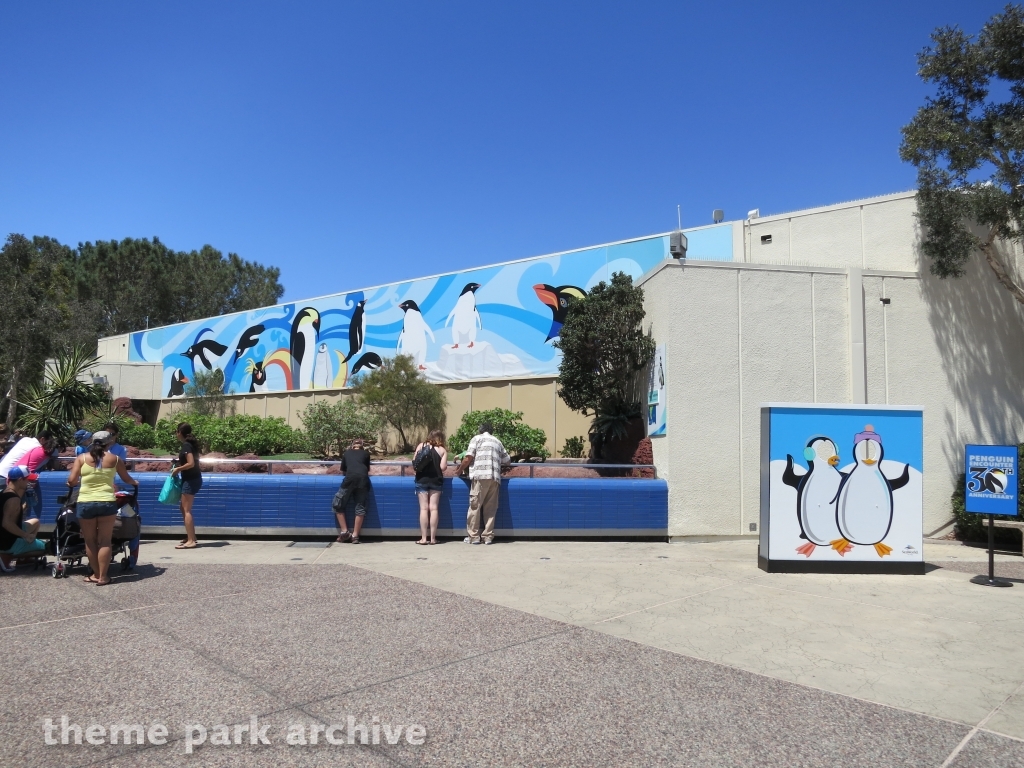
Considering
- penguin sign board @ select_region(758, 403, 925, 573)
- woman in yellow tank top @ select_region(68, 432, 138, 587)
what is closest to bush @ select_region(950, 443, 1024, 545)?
penguin sign board @ select_region(758, 403, 925, 573)

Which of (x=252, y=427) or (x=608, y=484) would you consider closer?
(x=608, y=484)

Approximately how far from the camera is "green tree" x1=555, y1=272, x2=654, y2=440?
552 inches

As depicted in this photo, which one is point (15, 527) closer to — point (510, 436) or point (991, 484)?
point (991, 484)

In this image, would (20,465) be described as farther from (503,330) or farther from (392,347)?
(392,347)

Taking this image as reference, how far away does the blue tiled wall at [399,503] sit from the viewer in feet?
35.3

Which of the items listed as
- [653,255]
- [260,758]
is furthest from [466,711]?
[653,255]

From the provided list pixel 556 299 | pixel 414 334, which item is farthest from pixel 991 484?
pixel 414 334

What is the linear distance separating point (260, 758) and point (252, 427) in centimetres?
2390

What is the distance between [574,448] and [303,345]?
16.1 metres

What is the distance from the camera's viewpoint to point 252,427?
26.2m

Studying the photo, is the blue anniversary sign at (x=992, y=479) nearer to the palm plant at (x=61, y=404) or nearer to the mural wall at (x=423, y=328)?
the mural wall at (x=423, y=328)

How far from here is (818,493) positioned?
8.89 m

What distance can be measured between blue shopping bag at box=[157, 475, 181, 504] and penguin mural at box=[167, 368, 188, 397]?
31.7m

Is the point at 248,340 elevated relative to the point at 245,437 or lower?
elevated
